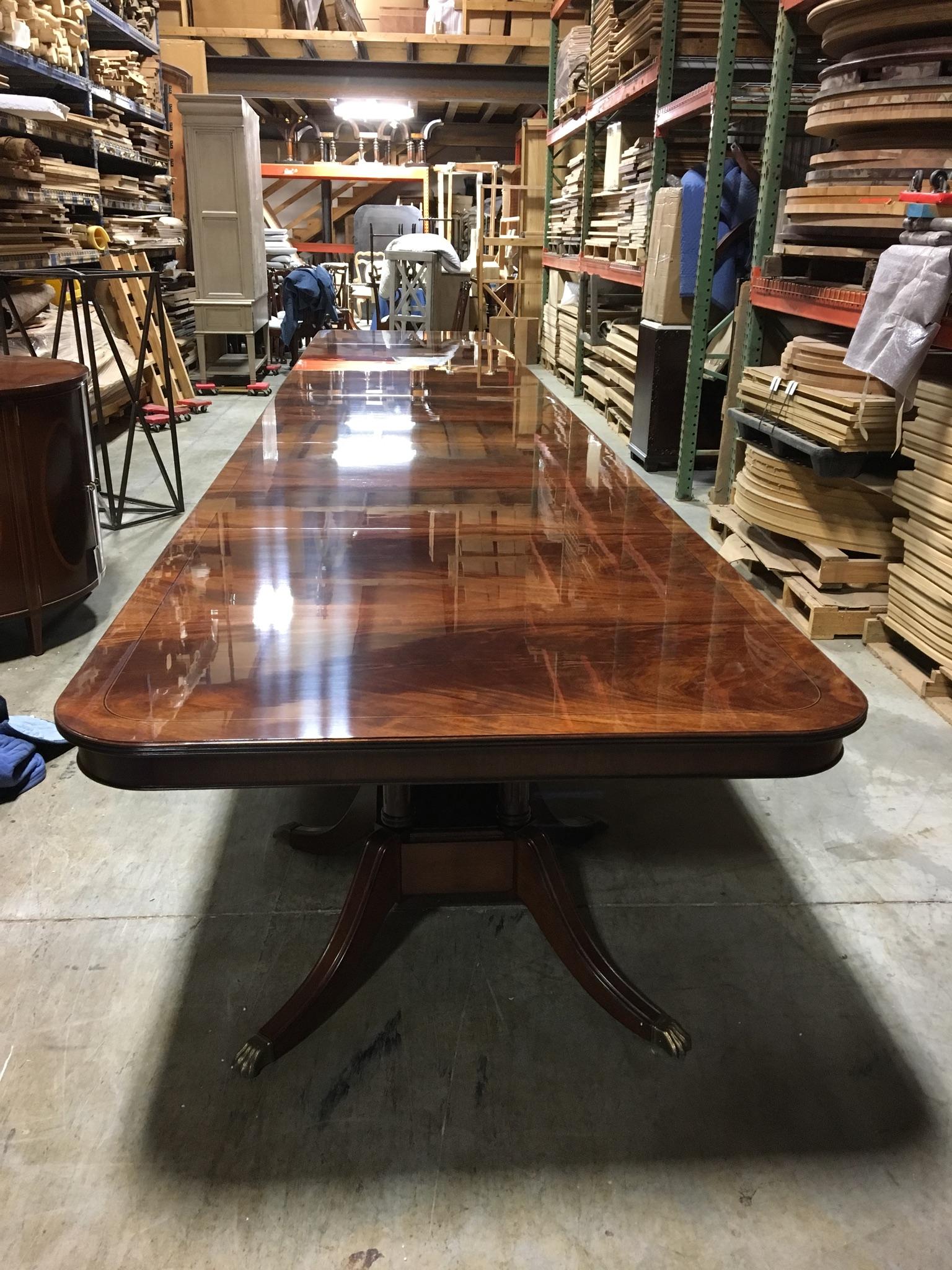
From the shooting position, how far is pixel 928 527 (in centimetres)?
305

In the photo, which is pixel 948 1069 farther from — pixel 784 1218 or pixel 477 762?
pixel 477 762

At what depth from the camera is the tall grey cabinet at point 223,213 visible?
8180 mm

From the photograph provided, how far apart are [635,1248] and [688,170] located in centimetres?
558

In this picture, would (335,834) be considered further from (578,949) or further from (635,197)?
(635,197)

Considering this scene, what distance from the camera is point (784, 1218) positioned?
1.40 metres

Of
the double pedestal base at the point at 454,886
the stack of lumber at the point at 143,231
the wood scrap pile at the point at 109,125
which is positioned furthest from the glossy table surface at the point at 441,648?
the wood scrap pile at the point at 109,125

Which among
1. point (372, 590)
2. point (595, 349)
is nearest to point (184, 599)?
point (372, 590)

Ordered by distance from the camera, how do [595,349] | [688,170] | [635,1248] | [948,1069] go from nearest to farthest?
[635,1248], [948,1069], [688,170], [595,349]

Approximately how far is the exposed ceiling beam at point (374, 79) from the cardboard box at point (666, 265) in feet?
24.5

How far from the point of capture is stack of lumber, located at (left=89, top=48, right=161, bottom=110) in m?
7.71

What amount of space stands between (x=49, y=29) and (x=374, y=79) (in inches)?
266

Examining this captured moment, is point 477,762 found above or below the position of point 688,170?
below

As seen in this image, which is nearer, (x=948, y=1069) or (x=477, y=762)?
(x=477, y=762)

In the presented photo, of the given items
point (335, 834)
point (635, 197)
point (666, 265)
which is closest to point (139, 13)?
point (635, 197)
